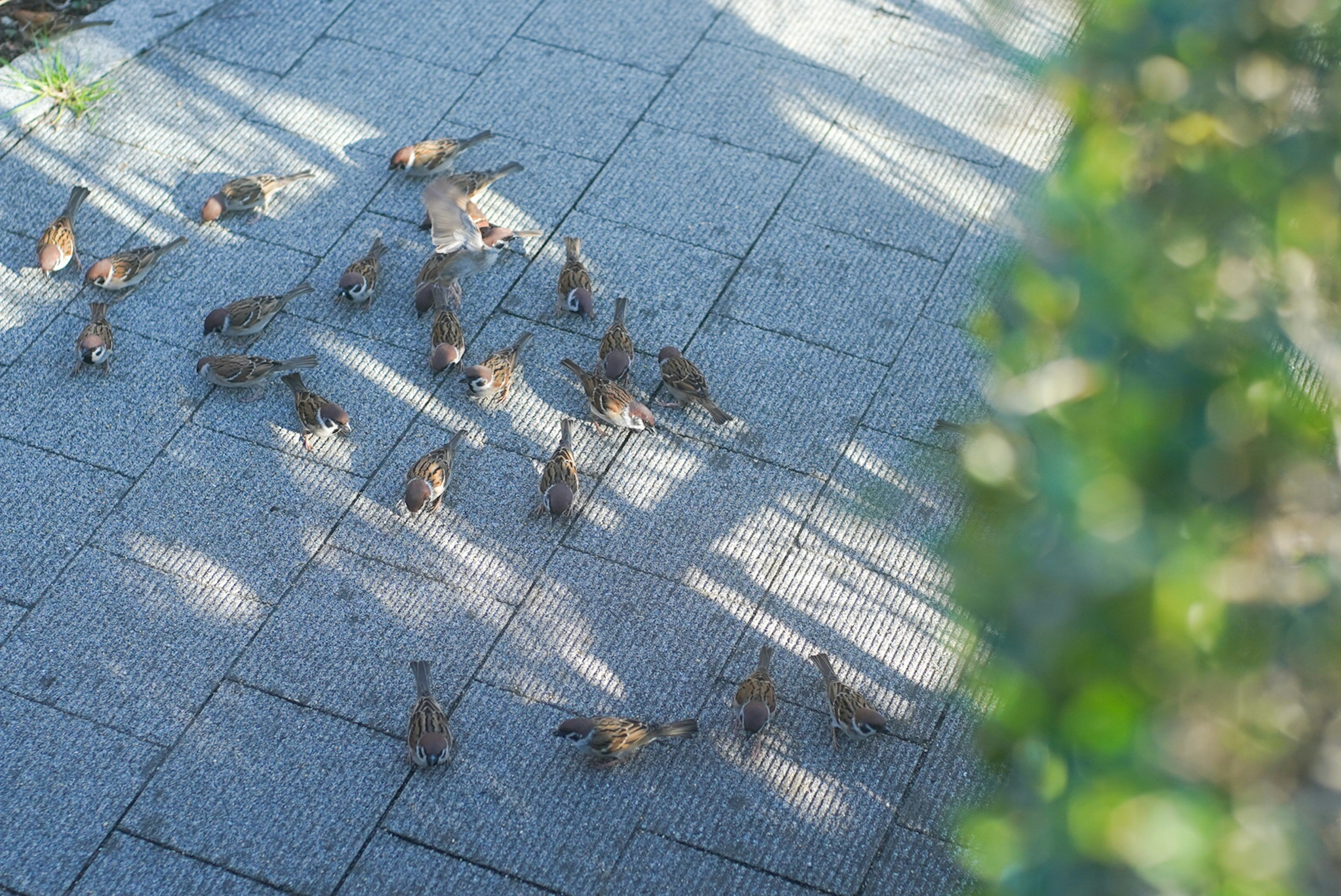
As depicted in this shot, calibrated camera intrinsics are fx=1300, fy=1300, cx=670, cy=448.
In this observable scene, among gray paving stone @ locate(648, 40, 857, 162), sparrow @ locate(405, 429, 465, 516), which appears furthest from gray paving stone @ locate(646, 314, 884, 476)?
gray paving stone @ locate(648, 40, 857, 162)

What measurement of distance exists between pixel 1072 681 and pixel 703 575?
15.7 feet

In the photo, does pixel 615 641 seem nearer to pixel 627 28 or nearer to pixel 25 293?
pixel 25 293

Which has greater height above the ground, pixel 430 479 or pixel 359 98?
pixel 359 98

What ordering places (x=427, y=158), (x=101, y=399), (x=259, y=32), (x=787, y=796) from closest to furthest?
(x=787, y=796), (x=101, y=399), (x=427, y=158), (x=259, y=32)

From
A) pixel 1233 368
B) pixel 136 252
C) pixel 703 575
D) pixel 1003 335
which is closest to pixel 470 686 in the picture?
pixel 703 575

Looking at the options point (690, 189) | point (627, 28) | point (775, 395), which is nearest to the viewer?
point (775, 395)

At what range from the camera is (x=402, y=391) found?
763 cm

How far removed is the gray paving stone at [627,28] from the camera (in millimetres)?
9930

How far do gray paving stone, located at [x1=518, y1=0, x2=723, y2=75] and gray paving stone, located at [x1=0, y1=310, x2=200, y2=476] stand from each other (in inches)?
159

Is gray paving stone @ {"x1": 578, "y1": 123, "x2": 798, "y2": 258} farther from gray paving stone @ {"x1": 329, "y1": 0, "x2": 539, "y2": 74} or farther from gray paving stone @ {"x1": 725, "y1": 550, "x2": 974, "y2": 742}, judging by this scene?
gray paving stone @ {"x1": 725, "y1": 550, "x2": 974, "y2": 742}

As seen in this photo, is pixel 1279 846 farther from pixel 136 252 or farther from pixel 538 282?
pixel 136 252

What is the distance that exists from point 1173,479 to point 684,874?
162 inches

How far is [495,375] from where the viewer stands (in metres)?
7.41

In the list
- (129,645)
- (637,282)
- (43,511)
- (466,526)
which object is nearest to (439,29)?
(637,282)
